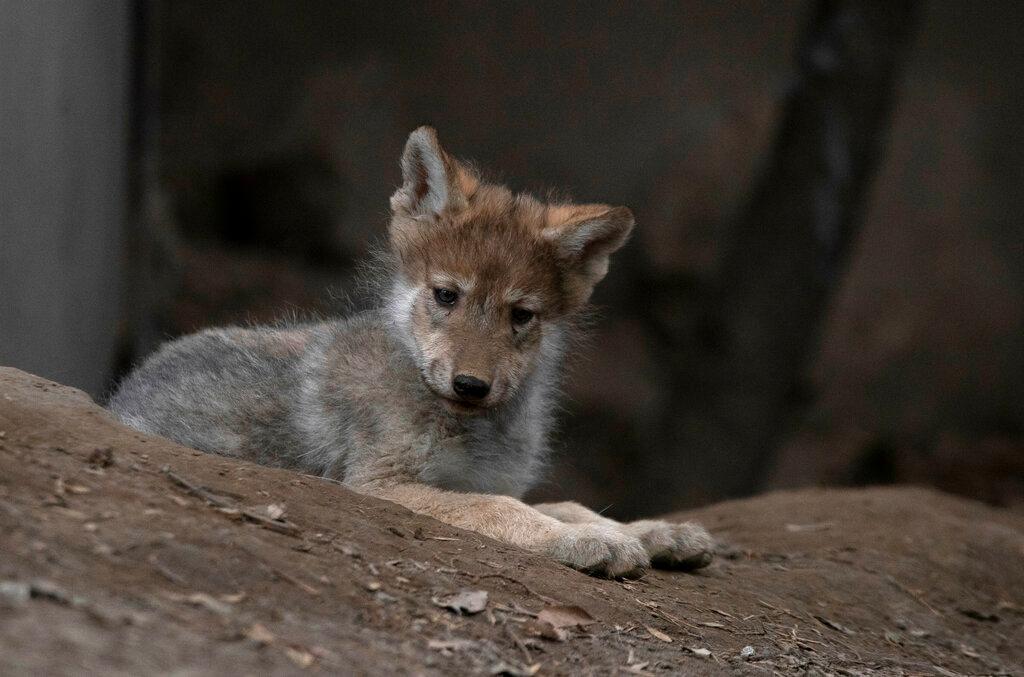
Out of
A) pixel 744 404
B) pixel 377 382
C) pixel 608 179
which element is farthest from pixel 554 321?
pixel 608 179

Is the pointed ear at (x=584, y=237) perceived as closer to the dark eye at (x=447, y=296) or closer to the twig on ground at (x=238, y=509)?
the dark eye at (x=447, y=296)

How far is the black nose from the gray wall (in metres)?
2.27

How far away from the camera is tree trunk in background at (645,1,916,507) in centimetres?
1019

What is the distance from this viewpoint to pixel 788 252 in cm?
1038

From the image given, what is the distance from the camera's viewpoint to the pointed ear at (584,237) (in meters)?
5.42

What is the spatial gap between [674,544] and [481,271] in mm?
1464

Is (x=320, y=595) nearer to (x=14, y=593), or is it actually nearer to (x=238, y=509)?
(x=238, y=509)

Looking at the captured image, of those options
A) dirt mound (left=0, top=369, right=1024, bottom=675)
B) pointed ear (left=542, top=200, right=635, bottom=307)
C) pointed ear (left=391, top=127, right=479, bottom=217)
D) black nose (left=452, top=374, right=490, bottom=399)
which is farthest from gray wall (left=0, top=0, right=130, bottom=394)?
pointed ear (left=542, top=200, right=635, bottom=307)

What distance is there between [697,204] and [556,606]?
29.8 feet

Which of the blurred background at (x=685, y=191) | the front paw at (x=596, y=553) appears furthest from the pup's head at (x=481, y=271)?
the blurred background at (x=685, y=191)

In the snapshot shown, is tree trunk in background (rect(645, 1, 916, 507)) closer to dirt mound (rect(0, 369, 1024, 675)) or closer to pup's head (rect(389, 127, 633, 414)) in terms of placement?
dirt mound (rect(0, 369, 1024, 675))

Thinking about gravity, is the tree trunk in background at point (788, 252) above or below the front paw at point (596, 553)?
above

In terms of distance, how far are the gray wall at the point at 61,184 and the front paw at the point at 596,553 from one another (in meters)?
2.81

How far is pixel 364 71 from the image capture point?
12711 mm
